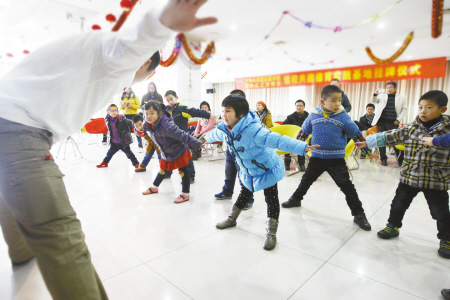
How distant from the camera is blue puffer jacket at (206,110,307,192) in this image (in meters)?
1.51

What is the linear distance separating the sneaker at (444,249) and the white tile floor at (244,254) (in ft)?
0.11

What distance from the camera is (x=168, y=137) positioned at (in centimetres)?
248

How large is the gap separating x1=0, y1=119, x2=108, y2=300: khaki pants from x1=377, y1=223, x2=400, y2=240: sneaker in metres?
1.81

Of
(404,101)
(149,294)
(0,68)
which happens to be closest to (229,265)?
(149,294)

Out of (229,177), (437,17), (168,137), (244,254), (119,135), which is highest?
(437,17)

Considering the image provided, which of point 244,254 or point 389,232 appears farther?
point 389,232

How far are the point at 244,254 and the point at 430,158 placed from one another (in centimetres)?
129

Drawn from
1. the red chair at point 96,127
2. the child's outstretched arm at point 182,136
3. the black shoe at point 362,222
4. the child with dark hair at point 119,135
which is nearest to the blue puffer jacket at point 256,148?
the child's outstretched arm at point 182,136

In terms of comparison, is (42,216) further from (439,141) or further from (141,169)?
(141,169)

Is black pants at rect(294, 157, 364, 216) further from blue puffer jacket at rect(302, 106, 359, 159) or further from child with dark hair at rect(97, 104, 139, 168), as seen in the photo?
child with dark hair at rect(97, 104, 139, 168)

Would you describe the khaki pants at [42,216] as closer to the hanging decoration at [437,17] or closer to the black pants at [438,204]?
the hanging decoration at [437,17]

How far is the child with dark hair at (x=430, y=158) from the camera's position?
1.50m

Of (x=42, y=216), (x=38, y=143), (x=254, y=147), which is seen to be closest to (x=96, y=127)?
(x=254, y=147)

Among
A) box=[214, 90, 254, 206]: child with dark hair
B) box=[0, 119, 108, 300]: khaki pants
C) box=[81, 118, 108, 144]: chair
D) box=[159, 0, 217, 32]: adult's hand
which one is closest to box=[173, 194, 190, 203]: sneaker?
box=[214, 90, 254, 206]: child with dark hair
